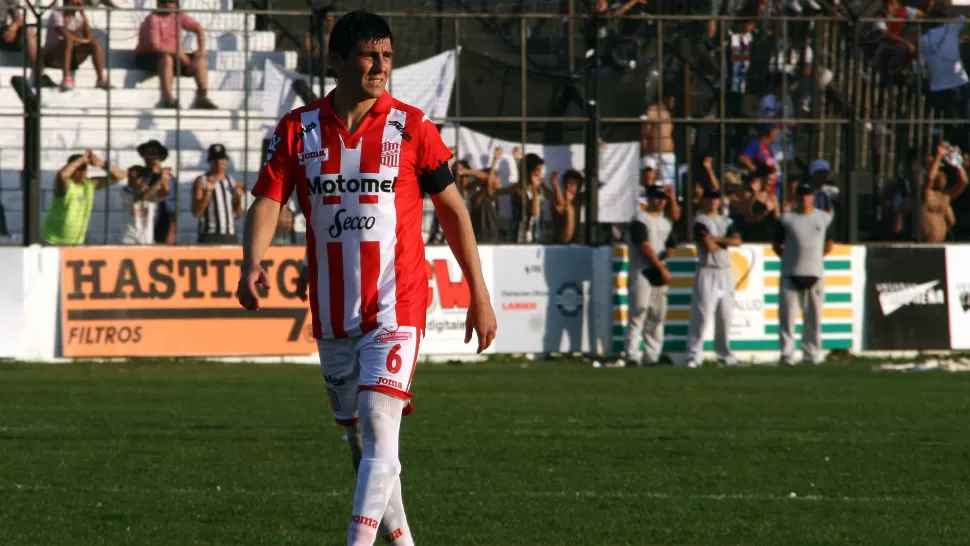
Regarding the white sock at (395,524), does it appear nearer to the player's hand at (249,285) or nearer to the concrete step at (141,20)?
the player's hand at (249,285)

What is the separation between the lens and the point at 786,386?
1593 cm

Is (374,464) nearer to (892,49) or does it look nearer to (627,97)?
(627,97)

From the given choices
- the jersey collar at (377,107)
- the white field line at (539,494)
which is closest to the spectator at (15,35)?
the white field line at (539,494)

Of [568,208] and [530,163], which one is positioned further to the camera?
[530,163]

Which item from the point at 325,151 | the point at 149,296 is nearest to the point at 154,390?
the point at 149,296

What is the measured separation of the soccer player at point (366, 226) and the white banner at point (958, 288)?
646 inches

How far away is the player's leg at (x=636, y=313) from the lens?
19.7m

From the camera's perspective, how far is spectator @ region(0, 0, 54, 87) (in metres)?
20.4

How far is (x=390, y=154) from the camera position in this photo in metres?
5.54

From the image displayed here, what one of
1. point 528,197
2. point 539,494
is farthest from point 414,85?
point 539,494

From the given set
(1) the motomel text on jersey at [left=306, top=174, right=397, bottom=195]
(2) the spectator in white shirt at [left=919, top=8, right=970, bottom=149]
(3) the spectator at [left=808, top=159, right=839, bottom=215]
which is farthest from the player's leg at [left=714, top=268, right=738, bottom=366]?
(1) the motomel text on jersey at [left=306, top=174, right=397, bottom=195]

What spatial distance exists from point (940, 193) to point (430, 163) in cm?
1828

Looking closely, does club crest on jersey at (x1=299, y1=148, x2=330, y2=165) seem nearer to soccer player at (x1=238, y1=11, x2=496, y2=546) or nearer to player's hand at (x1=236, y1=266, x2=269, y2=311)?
soccer player at (x1=238, y1=11, x2=496, y2=546)

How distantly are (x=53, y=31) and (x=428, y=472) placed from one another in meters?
14.1
